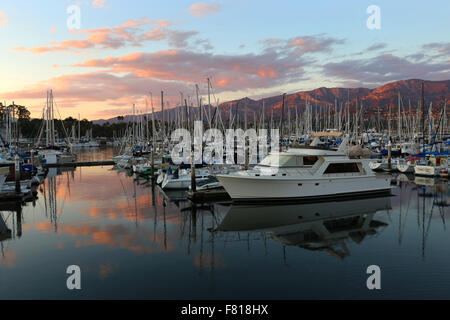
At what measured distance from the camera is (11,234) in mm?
14203

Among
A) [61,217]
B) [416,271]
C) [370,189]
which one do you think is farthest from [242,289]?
[370,189]

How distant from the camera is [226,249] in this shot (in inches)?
476

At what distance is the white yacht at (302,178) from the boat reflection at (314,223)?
86 cm

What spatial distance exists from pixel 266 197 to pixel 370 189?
787 centimetres

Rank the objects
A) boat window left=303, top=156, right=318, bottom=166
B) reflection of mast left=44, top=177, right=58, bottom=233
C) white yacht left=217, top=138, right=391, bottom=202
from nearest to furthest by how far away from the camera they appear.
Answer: reflection of mast left=44, top=177, right=58, bottom=233, white yacht left=217, top=138, right=391, bottom=202, boat window left=303, top=156, right=318, bottom=166

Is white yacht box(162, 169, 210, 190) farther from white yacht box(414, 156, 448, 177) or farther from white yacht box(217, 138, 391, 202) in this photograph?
white yacht box(414, 156, 448, 177)

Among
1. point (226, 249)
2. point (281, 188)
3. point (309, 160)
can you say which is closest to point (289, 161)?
point (309, 160)

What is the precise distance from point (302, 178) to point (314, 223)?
4046 mm

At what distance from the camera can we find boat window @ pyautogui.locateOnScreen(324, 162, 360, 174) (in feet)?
65.5

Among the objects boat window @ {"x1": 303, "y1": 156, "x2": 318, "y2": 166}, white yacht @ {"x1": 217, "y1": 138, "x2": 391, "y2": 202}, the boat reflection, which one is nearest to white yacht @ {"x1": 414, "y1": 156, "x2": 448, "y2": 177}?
white yacht @ {"x1": 217, "y1": 138, "x2": 391, "y2": 202}

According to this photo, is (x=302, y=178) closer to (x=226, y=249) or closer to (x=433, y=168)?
(x=226, y=249)

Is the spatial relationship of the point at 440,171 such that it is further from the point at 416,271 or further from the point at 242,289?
the point at 242,289

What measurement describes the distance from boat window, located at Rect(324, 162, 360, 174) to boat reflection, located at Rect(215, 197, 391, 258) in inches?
83.0

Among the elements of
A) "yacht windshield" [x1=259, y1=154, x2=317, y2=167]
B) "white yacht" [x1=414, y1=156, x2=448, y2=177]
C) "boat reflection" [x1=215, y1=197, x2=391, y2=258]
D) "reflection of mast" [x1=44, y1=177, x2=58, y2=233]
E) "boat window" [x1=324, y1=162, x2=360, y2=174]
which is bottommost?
"boat reflection" [x1=215, y1=197, x2=391, y2=258]
